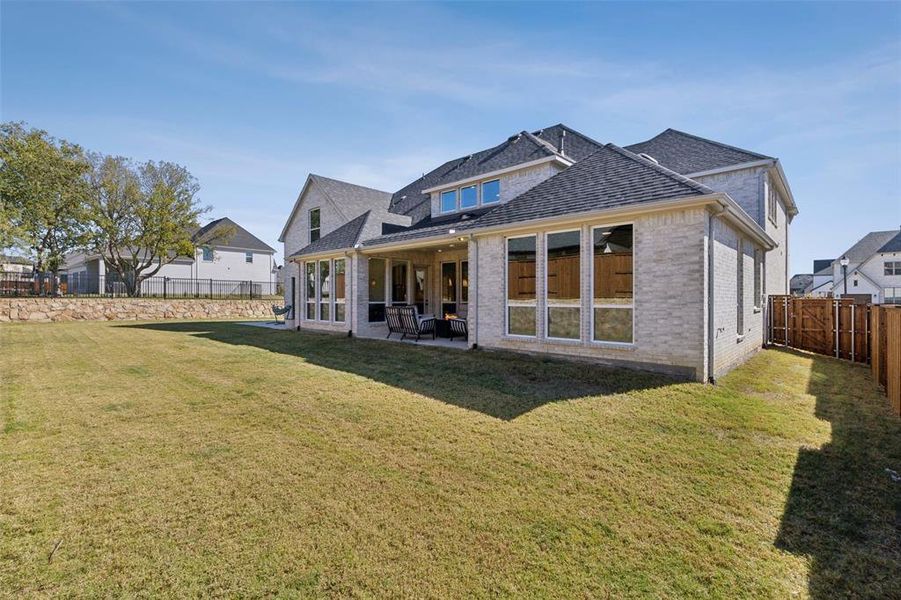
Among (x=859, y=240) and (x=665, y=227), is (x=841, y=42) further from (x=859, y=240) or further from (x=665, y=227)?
(x=859, y=240)

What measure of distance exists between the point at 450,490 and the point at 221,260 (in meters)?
40.9

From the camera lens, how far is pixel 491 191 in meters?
14.4

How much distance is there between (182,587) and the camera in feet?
8.20

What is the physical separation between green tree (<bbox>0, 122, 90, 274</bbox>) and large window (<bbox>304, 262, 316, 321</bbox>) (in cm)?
1733

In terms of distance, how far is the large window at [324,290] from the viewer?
1578 centimetres

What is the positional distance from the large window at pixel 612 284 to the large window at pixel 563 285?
38 centimetres

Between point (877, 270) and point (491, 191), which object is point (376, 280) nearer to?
point (491, 191)

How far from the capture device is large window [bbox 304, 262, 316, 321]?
54.3 feet

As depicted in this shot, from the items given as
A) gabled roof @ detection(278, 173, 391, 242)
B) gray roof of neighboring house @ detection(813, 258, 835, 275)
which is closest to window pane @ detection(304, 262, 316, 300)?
gabled roof @ detection(278, 173, 391, 242)

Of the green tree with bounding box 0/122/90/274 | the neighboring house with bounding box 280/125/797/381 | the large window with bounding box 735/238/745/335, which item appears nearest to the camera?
the neighboring house with bounding box 280/125/797/381

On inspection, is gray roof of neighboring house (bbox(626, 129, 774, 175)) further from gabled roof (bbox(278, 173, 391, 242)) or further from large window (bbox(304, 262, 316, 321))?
large window (bbox(304, 262, 316, 321))

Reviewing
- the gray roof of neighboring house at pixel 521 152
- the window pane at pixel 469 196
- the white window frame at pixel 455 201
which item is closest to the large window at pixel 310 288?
the gray roof of neighboring house at pixel 521 152

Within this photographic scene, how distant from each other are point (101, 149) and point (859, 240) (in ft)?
247

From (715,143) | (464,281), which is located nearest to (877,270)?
(715,143)
